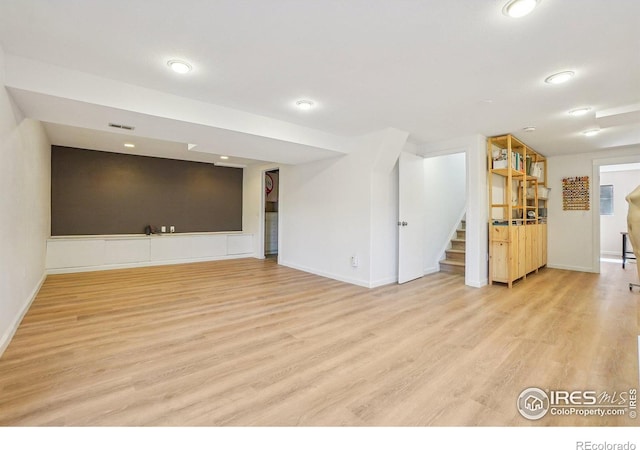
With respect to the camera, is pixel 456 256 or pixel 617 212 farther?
pixel 617 212

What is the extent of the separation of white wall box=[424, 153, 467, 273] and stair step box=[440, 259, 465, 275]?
0.36 ft

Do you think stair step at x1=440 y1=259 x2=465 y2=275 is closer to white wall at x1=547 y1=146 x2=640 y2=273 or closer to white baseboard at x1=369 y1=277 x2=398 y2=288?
white baseboard at x1=369 y1=277 x2=398 y2=288

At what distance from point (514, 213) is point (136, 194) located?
303 inches

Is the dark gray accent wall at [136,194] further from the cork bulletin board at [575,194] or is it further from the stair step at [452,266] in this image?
the cork bulletin board at [575,194]

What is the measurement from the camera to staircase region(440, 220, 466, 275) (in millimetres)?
5536

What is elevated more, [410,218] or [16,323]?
[410,218]

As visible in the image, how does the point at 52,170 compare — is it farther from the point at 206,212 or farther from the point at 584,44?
the point at 584,44

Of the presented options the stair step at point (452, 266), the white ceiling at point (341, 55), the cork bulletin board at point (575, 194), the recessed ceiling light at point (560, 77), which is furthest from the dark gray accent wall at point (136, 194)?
the cork bulletin board at point (575, 194)

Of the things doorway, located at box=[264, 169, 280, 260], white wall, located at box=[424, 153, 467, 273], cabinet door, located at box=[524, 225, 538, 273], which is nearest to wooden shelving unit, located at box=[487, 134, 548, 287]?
cabinet door, located at box=[524, 225, 538, 273]

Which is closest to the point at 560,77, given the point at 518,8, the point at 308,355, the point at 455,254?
the point at 518,8

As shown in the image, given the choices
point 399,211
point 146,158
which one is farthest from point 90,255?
point 399,211

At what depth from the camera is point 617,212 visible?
26.1 feet

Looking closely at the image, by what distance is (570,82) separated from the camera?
8.86ft

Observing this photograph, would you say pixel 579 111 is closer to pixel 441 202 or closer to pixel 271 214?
pixel 441 202
